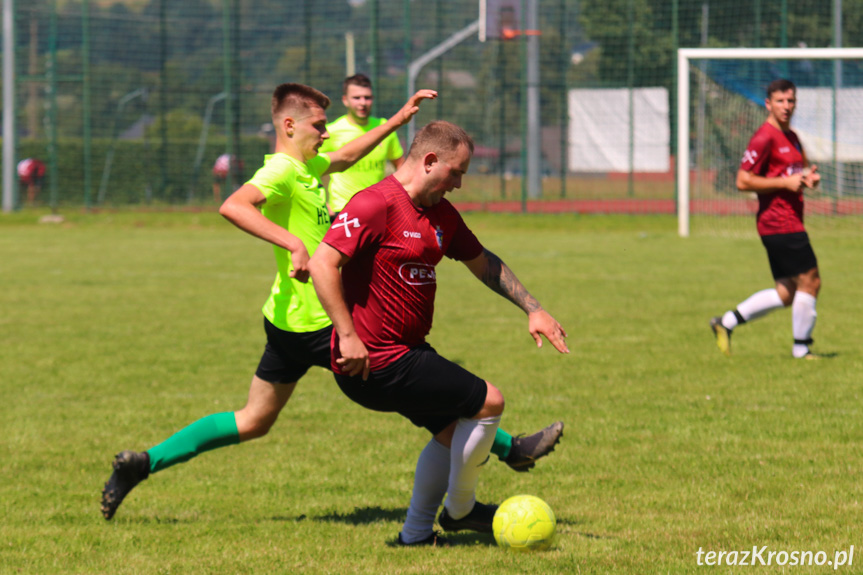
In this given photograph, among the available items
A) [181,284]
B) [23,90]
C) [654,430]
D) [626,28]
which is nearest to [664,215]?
[626,28]

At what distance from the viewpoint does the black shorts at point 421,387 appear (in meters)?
4.32

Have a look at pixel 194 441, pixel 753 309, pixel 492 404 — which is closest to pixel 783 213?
pixel 753 309

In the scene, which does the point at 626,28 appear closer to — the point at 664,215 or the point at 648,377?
the point at 664,215

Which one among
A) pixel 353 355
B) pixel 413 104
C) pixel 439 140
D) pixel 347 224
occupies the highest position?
pixel 413 104

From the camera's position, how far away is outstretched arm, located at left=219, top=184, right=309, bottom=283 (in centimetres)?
445

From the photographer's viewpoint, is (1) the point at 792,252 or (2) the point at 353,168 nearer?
(1) the point at 792,252

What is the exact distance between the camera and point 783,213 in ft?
29.8

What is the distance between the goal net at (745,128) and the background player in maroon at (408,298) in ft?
51.4

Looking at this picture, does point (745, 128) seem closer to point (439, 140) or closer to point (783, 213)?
point (783, 213)

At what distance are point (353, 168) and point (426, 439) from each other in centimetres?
417

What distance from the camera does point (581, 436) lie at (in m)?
6.59

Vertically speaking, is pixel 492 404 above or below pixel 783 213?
below

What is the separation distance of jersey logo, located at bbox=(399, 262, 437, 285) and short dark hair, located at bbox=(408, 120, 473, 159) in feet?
1.48

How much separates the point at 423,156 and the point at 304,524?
195 cm
